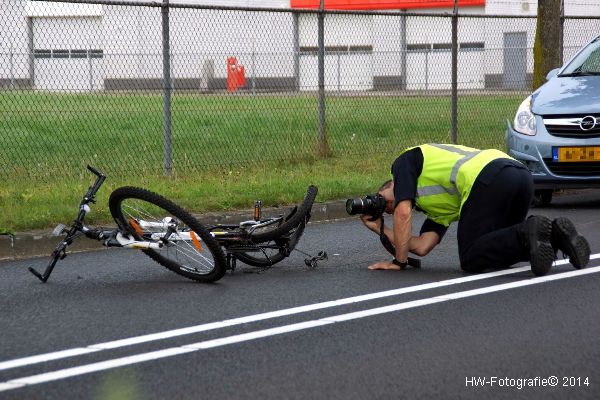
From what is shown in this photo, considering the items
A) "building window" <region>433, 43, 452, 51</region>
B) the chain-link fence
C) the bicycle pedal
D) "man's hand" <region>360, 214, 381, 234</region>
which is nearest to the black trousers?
"man's hand" <region>360, 214, 381, 234</region>

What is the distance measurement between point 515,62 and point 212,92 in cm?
835

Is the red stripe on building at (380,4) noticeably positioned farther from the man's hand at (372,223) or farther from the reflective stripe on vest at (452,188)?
the reflective stripe on vest at (452,188)

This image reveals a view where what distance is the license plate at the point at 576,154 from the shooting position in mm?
10773

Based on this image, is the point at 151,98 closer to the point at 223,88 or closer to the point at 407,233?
the point at 223,88

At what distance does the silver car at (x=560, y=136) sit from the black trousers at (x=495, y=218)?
11.7ft

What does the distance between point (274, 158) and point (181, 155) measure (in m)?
1.24

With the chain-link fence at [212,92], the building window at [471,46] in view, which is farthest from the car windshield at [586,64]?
the building window at [471,46]

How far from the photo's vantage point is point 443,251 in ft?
28.4

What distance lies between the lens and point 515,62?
1983 cm

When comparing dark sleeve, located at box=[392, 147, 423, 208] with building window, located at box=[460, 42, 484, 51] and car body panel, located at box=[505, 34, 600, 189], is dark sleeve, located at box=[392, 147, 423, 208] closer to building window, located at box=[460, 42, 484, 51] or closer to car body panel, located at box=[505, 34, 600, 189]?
car body panel, located at box=[505, 34, 600, 189]

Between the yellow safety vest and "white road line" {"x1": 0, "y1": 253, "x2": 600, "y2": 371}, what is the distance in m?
0.51

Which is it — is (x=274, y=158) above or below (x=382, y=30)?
below

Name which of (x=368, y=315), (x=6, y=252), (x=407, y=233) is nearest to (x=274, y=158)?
(x=6, y=252)

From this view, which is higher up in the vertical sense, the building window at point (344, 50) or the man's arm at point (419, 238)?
the building window at point (344, 50)
